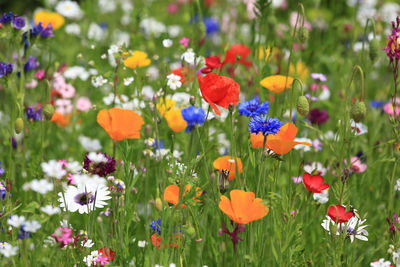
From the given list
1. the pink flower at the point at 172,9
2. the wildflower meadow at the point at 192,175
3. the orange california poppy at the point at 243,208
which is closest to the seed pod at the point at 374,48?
the wildflower meadow at the point at 192,175

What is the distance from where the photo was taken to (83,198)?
4.22 feet

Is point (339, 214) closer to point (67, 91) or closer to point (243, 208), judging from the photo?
point (243, 208)

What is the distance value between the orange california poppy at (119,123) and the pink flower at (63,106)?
0.93 m

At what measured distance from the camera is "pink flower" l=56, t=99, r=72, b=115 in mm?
2250

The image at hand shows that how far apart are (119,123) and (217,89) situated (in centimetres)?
31

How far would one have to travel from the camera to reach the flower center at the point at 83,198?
1.26 meters

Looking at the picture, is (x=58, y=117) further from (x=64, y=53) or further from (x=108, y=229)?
(x=64, y=53)

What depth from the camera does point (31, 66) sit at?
1.81 m

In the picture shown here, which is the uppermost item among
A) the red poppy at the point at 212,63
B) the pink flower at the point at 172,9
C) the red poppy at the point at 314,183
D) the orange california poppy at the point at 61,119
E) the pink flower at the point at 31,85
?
the pink flower at the point at 172,9

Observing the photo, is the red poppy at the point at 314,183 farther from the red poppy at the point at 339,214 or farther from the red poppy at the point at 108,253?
the red poppy at the point at 108,253

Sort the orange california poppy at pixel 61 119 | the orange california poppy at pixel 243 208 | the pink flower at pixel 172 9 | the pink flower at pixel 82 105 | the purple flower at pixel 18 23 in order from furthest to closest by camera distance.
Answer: the pink flower at pixel 172 9 → the pink flower at pixel 82 105 → the orange california poppy at pixel 61 119 → the purple flower at pixel 18 23 → the orange california poppy at pixel 243 208

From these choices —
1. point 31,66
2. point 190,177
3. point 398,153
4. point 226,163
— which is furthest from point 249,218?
point 31,66

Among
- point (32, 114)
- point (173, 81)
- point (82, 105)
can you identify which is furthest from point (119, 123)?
point (82, 105)

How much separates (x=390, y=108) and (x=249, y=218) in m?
1.20
